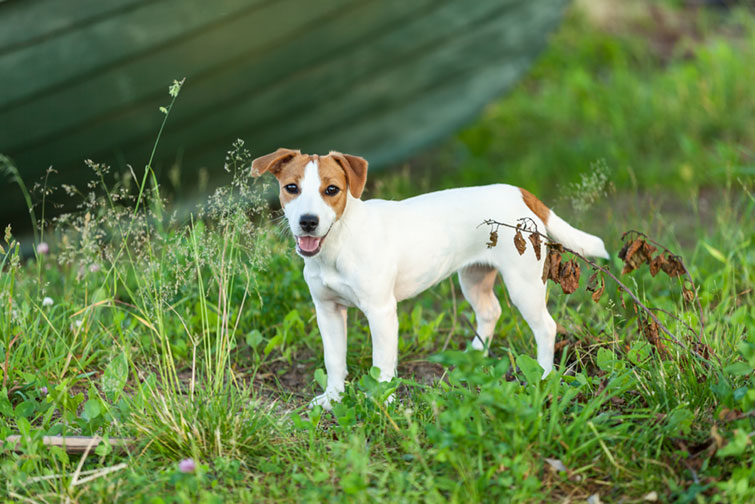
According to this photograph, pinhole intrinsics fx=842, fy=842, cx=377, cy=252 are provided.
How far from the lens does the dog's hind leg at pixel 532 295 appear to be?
2.81 meters

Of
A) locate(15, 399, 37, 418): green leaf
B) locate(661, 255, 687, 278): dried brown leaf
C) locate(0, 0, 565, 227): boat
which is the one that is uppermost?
locate(0, 0, 565, 227): boat

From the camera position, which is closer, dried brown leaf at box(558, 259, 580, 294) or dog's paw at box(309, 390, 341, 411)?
dried brown leaf at box(558, 259, 580, 294)

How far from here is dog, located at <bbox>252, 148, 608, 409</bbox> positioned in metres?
2.52

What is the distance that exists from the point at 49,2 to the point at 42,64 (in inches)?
11.8

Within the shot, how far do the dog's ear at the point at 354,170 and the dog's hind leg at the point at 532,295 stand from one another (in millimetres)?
609

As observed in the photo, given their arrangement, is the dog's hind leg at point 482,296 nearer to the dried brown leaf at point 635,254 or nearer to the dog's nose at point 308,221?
the dried brown leaf at point 635,254

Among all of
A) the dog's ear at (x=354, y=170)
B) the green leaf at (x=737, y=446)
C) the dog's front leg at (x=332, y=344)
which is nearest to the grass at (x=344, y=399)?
the green leaf at (x=737, y=446)

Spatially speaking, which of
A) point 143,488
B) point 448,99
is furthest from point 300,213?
point 448,99

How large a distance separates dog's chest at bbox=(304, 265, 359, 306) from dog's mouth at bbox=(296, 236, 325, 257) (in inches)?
7.6

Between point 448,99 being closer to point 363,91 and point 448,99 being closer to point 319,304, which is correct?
point 363,91

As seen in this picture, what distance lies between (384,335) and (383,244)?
29 cm

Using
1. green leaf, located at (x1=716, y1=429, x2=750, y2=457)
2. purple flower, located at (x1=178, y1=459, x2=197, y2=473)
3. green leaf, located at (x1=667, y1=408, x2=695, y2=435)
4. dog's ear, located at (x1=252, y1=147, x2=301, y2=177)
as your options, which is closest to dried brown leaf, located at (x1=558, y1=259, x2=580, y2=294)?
green leaf, located at (x1=667, y1=408, x2=695, y2=435)

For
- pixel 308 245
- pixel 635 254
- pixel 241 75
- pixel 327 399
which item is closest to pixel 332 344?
pixel 327 399

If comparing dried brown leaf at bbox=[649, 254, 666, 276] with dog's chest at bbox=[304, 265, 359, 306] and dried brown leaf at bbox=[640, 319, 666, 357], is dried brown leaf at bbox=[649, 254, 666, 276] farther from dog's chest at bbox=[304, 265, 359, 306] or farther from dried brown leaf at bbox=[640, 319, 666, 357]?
dog's chest at bbox=[304, 265, 359, 306]
